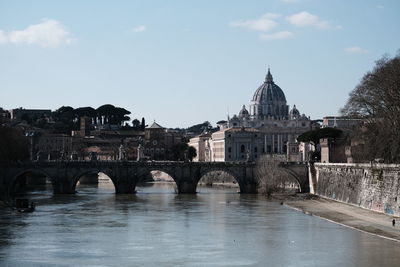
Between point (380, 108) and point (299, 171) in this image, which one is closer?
point (380, 108)

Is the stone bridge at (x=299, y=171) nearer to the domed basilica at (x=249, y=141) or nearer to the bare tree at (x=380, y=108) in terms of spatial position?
the bare tree at (x=380, y=108)

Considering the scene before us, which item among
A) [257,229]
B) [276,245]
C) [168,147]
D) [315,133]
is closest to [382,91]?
[257,229]

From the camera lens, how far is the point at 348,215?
2393 inches

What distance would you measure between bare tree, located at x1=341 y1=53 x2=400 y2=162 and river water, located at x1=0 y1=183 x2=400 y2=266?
25.6 ft

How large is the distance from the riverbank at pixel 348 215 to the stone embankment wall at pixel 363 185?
67 centimetres

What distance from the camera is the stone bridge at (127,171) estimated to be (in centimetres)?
8944

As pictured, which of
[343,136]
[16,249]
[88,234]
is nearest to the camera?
[16,249]

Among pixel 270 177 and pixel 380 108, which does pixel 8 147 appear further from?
pixel 380 108

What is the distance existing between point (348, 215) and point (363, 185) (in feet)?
20.1

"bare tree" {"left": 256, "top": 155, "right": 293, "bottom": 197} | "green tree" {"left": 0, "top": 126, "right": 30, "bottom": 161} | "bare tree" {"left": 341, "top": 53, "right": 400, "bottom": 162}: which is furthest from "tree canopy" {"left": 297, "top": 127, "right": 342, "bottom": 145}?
"green tree" {"left": 0, "top": 126, "right": 30, "bottom": 161}

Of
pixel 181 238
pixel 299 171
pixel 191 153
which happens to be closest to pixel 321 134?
pixel 299 171

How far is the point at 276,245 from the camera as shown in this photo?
46.2 metres

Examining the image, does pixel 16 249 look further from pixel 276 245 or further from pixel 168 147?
pixel 168 147

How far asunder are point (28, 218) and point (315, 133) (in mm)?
58460
